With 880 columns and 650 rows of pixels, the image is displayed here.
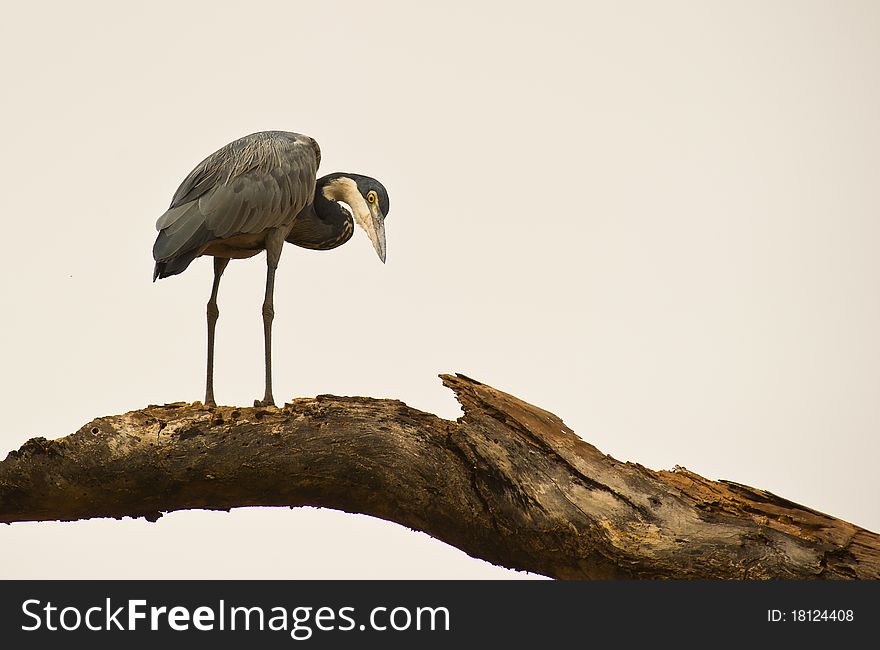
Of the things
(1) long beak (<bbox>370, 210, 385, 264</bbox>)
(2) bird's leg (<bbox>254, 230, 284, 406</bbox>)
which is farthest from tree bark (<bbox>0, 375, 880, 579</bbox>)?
(1) long beak (<bbox>370, 210, 385, 264</bbox>)

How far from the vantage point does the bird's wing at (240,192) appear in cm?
575

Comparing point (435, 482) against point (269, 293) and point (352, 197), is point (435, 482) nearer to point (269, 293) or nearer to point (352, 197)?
point (269, 293)

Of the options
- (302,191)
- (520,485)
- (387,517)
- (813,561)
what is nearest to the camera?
(813,561)

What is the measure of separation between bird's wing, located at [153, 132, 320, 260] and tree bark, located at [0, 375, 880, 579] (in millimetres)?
979

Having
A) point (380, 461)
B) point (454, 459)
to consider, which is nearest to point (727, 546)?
point (454, 459)

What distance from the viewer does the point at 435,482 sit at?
5.16 m

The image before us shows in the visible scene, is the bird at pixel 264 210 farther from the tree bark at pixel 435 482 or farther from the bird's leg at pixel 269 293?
the tree bark at pixel 435 482

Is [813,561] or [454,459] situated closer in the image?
[813,561]

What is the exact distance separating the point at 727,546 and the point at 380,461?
1.61 metres

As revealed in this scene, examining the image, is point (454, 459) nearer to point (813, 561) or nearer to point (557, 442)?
point (557, 442)

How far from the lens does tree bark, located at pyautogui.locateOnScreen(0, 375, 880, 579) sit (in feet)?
16.2

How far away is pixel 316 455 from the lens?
5.18 meters

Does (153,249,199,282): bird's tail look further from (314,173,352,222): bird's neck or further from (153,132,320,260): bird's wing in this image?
(314,173,352,222): bird's neck

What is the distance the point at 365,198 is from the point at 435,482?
6.55ft
